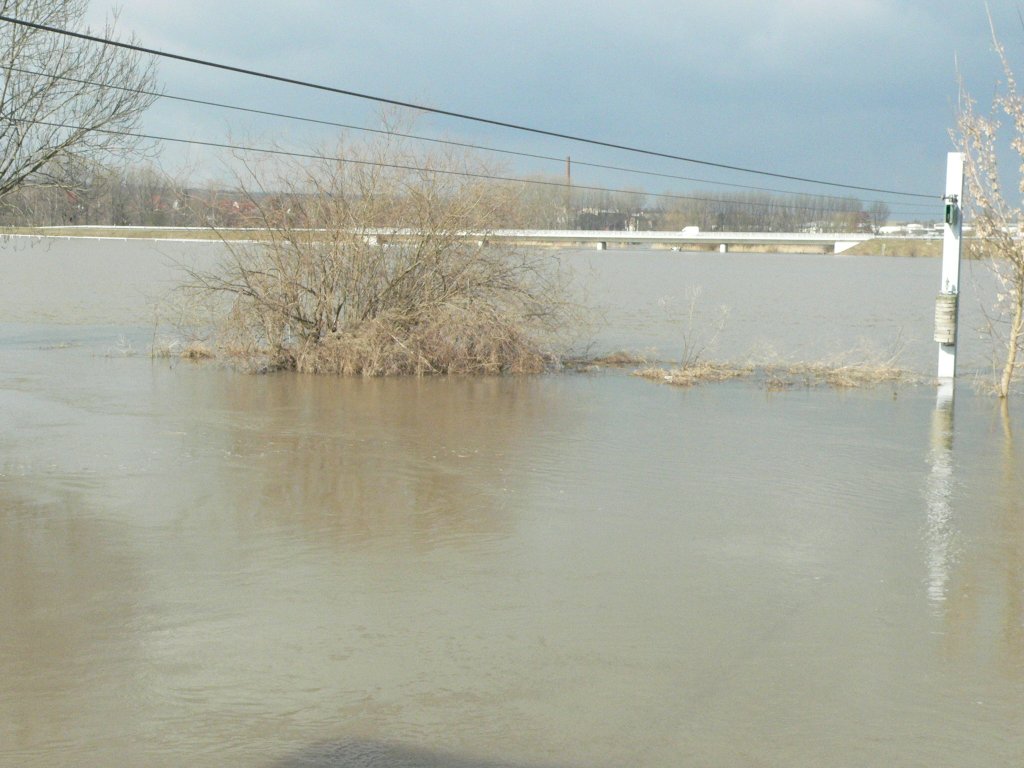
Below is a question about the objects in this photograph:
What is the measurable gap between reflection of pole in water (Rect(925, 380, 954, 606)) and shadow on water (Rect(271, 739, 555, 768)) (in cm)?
412

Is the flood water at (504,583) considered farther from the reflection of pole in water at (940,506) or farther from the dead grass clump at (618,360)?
the dead grass clump at (618,360)

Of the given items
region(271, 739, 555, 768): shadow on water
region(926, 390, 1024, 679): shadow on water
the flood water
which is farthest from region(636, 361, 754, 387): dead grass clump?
region(271, 739, 555, 768): shadow on water

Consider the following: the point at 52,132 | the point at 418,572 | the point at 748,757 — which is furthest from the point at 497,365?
the point at 748,757

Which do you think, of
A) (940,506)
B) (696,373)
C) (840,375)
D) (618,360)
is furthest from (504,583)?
(618,360)

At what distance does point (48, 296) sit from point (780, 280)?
35.2 metres

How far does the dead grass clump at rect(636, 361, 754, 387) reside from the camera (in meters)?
20.4

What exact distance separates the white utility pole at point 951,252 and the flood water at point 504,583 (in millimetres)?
3154

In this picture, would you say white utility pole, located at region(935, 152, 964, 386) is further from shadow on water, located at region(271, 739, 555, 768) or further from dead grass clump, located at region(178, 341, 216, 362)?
shadow on water, located at region(271, 739, 555, 768)

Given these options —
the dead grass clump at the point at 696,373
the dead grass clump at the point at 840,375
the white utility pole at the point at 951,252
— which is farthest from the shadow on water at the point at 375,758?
the white utility pole at the point at 951,252

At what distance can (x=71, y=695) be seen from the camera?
6.12 m

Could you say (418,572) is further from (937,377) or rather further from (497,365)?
(937,377)

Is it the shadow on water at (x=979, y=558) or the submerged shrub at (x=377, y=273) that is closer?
the shadow on water at (x=979, y=558)

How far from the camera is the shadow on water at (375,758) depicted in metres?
5.37

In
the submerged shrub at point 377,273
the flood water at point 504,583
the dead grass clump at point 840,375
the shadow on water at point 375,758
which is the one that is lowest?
the shadow on water at point 375,758
